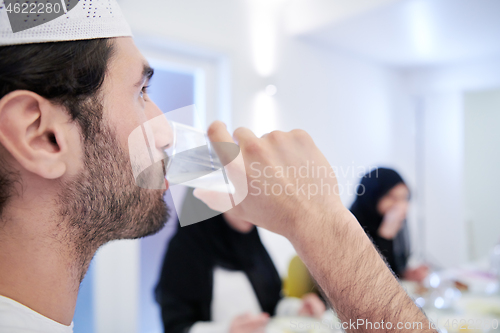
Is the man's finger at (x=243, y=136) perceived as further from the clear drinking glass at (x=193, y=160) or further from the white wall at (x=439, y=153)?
the white wall at (x=439, y=153)

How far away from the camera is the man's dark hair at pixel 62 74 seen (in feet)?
1.33

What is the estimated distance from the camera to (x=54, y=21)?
42 centimetres

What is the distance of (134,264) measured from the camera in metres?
1.66

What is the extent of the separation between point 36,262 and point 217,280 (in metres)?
1.01

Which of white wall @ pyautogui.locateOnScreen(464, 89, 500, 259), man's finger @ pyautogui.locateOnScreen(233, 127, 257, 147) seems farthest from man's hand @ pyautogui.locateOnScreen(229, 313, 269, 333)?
white wall @ pyautogui.locateOnScreen(464, 89, 500, 259)

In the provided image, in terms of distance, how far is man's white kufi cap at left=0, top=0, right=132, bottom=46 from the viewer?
0.40m

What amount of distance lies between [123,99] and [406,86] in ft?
11.2

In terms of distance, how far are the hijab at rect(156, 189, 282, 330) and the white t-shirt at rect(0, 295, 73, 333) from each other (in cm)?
91

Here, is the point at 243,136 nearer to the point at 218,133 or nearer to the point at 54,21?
the point at 218,133

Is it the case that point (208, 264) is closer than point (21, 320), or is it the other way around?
point (21, 320)

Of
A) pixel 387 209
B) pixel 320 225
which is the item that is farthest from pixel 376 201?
pixel 320 225

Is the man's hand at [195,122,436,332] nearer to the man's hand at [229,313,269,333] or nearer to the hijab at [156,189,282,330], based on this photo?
the man's hand at [229,313,269,333]
